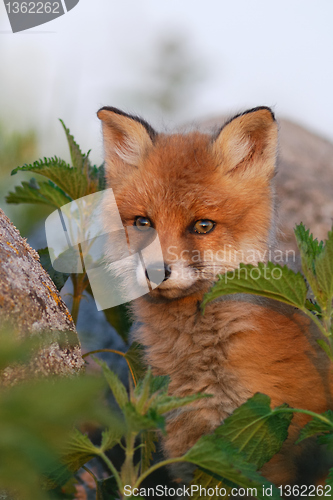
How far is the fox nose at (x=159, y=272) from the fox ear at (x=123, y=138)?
0.54m

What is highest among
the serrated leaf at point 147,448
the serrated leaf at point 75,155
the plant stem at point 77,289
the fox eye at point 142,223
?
the serrated leaf at point 75,155

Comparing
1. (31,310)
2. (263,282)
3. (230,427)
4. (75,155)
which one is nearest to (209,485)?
(230,427)

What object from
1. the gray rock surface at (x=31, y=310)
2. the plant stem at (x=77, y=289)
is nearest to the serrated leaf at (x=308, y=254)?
the gray rock surface at (x=31, y=310)

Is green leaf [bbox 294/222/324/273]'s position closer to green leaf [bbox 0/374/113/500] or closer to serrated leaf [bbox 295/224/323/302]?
serrated leaf [bbox 295/224/323/302]

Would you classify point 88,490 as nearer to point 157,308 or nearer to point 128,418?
point 157,308

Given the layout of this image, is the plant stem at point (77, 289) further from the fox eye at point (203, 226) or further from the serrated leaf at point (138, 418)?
the serrated leaf at point (138, 418)

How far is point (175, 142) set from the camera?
190 cm

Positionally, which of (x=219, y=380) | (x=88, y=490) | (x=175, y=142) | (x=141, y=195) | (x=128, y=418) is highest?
(x=175, y=142)

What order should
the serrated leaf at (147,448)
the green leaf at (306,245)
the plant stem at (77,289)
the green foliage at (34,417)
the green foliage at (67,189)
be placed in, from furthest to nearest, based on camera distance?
the plant stem at (77,289), the green foliage at (67,189), the serrated leaf at (147,448), the green leaf at (306,245), the green foliage at (34,417)

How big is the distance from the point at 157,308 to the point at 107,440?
80cm

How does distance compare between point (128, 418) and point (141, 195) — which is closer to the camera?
point (128, 418)

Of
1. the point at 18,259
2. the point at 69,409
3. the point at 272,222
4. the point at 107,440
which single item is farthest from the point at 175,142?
the point at 69,409

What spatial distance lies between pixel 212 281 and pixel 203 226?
0.20 m

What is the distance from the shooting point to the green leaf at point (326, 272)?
1154mm
